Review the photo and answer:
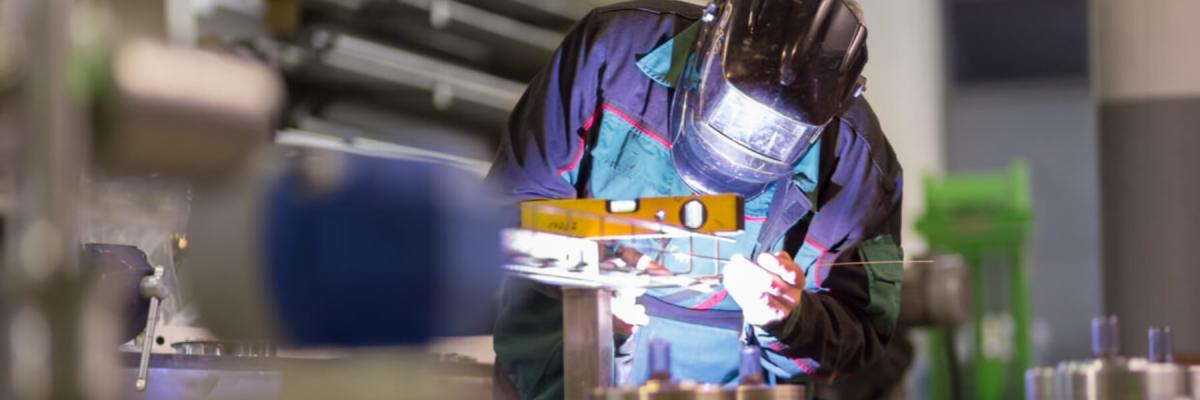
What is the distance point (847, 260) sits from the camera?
1663 mm

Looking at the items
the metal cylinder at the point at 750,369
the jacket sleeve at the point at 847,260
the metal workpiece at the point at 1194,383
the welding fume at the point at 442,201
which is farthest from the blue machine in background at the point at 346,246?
the metal workpiece at the point at 1194,383

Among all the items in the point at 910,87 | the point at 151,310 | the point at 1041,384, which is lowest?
the point at 1041,384

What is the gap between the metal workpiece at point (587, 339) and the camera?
49.7 inches

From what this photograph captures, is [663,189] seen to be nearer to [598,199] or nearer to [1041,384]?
[598,199]

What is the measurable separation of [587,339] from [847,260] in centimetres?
49

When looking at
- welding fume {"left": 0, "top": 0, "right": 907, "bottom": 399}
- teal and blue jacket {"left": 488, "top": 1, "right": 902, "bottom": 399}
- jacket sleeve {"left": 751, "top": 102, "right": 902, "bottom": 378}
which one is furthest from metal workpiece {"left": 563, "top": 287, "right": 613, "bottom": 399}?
jacket sleeve {"left": 751, "top": 102, "right": 902, "bottom": 378}

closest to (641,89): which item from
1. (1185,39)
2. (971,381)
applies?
(971,381)

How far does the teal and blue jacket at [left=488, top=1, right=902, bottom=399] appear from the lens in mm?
1574

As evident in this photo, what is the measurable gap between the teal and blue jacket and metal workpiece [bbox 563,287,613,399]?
23cm

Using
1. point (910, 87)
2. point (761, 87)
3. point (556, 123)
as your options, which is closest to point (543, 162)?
point (556, 123)

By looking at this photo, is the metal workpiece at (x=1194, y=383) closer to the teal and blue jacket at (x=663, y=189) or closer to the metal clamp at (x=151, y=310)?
the teal and blue jacket at (x=663, y=189)

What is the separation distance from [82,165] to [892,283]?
1.32m

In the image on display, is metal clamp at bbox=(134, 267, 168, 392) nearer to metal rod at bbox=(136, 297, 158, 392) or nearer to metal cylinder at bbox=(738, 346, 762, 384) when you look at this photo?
metal rod at bbox=(136, 297, 158, 392)

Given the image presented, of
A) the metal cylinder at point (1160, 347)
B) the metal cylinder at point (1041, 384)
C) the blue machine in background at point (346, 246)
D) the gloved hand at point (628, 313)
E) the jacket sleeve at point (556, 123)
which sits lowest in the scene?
the metal cylinder at point (1041, 384)
